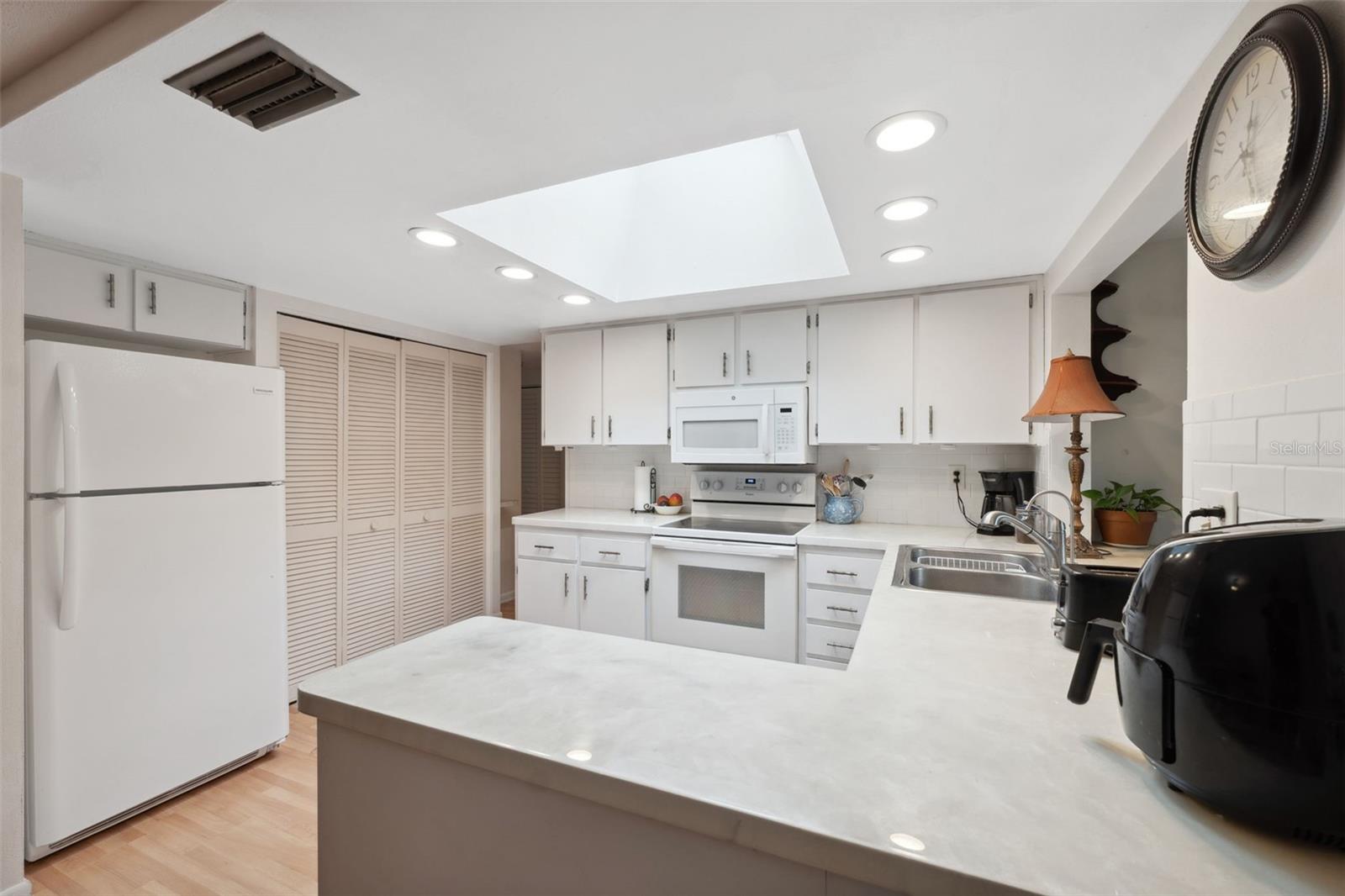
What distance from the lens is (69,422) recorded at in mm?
1765

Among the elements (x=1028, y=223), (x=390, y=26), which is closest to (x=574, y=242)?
(x=390, y=26)

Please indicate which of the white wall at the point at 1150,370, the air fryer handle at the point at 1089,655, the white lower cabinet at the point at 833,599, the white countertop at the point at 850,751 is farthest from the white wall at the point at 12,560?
the white wall at the point at 1150,370

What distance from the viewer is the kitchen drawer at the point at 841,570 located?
2521 millimetres

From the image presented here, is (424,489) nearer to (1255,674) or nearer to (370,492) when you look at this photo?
(370,492)

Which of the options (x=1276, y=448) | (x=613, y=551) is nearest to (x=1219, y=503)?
(x=1276, y=448)

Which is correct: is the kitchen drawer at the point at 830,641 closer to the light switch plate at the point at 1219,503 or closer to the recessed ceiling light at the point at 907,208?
the light switch plate at the point at 1219,503

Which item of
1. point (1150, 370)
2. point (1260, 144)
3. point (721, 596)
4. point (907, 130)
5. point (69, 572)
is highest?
point (907, 130)

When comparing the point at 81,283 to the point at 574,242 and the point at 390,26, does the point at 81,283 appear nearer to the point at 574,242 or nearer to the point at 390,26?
the point at 574,242

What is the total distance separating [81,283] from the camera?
6.85ft

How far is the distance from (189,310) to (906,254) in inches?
120

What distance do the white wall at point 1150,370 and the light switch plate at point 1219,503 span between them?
5.11 feet

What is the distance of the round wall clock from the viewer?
2.49ft

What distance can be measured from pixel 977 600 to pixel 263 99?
2162mm

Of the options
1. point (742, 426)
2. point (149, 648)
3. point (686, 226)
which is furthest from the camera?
point (742, 426)
